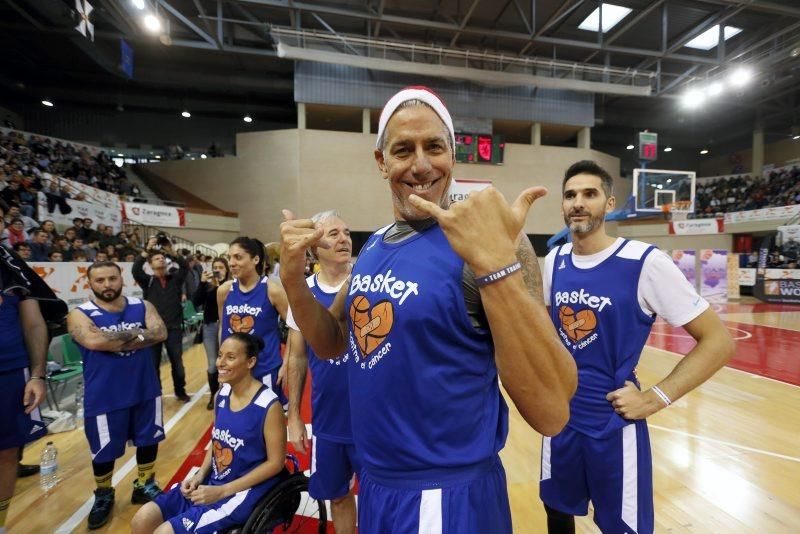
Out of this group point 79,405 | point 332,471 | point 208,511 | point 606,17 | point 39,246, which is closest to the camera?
point 208,511

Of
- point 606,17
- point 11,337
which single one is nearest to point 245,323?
point 11,337

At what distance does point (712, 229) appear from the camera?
1795 centimetres

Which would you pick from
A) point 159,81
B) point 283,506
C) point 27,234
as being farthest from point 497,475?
point 159,81

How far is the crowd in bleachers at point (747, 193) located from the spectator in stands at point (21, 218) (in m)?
25.2

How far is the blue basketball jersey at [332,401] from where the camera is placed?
7.06 ft

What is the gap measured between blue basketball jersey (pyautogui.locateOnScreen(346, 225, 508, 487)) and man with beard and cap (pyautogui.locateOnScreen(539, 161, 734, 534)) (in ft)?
2.98

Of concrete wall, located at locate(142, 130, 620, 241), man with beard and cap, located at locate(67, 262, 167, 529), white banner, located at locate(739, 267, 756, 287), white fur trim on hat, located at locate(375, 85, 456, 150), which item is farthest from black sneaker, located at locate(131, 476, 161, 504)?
white banner, located at locate(739, 267, 756, 287)

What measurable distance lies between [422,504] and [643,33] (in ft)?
60.7

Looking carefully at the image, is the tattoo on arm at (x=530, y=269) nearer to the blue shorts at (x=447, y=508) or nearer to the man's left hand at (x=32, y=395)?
the blue shorts at (x=447, y=508)

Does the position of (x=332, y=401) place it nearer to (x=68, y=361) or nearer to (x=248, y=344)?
(x=248, y=344)

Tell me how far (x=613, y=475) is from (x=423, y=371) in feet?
4.28

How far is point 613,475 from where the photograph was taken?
65.7 inches

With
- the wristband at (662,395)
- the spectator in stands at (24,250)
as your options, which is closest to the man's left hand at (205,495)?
the wristband at (662,395)

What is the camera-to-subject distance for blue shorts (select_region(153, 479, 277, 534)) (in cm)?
197
